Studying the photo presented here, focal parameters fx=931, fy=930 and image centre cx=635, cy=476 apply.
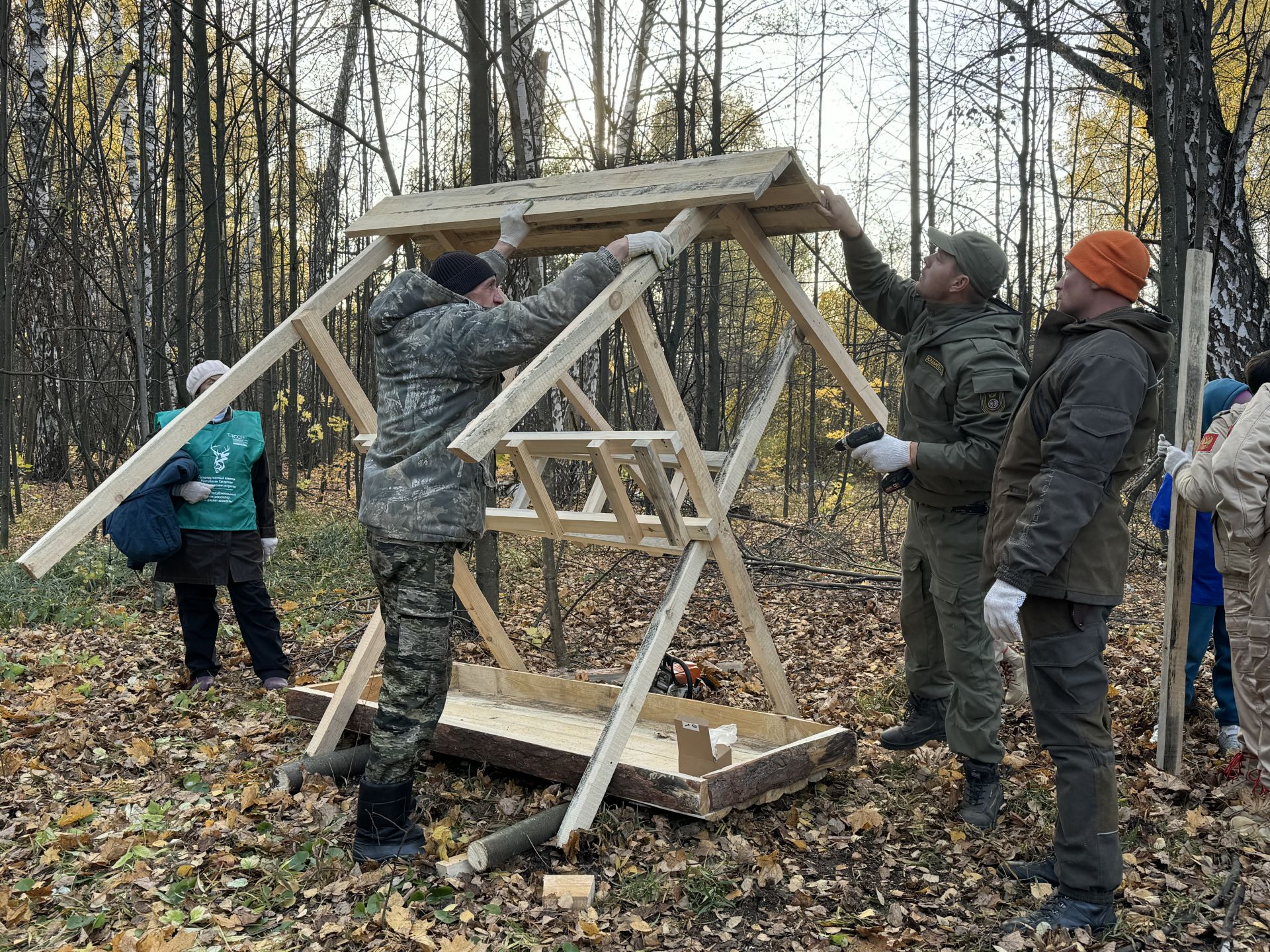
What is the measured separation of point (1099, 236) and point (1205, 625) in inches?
105

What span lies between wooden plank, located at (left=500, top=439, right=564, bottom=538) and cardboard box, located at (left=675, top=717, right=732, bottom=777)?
42.7 inches

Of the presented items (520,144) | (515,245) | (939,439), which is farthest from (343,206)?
(939,439)

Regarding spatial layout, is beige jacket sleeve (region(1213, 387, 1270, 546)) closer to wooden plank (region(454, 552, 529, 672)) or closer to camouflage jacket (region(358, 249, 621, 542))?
camouflage jacket (region(358, 249, 621, 542))

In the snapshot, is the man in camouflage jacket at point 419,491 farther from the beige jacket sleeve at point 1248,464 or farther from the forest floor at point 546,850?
the beige jacket sleeve at point 1248,464

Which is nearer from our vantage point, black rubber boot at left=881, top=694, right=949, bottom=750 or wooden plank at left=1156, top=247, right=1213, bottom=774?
wooden plank at left=1156, top=247, right=1213, bottom=774

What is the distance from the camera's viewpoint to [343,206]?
711 inches

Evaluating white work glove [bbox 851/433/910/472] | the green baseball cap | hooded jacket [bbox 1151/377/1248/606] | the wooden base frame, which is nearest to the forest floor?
the wooden base frame

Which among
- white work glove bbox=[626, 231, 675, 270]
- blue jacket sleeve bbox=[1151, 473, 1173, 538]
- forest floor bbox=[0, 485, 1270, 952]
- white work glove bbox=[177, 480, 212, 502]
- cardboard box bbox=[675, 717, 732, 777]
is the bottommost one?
forest floor bbox=[0, 485, 1270, 952]

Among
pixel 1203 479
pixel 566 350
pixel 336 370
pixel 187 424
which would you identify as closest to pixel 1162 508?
pixel 1203 479

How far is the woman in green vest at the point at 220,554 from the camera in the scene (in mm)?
5699

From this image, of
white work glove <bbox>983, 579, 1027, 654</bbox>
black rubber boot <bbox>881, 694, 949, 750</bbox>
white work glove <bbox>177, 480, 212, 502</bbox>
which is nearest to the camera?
white work glove <bbox>983, 579, 1027, 654</bbox>

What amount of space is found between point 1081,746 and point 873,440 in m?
1.45

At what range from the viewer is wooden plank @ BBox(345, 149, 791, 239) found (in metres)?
3.62

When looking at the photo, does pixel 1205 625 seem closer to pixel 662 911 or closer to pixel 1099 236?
pixel 1099 236
